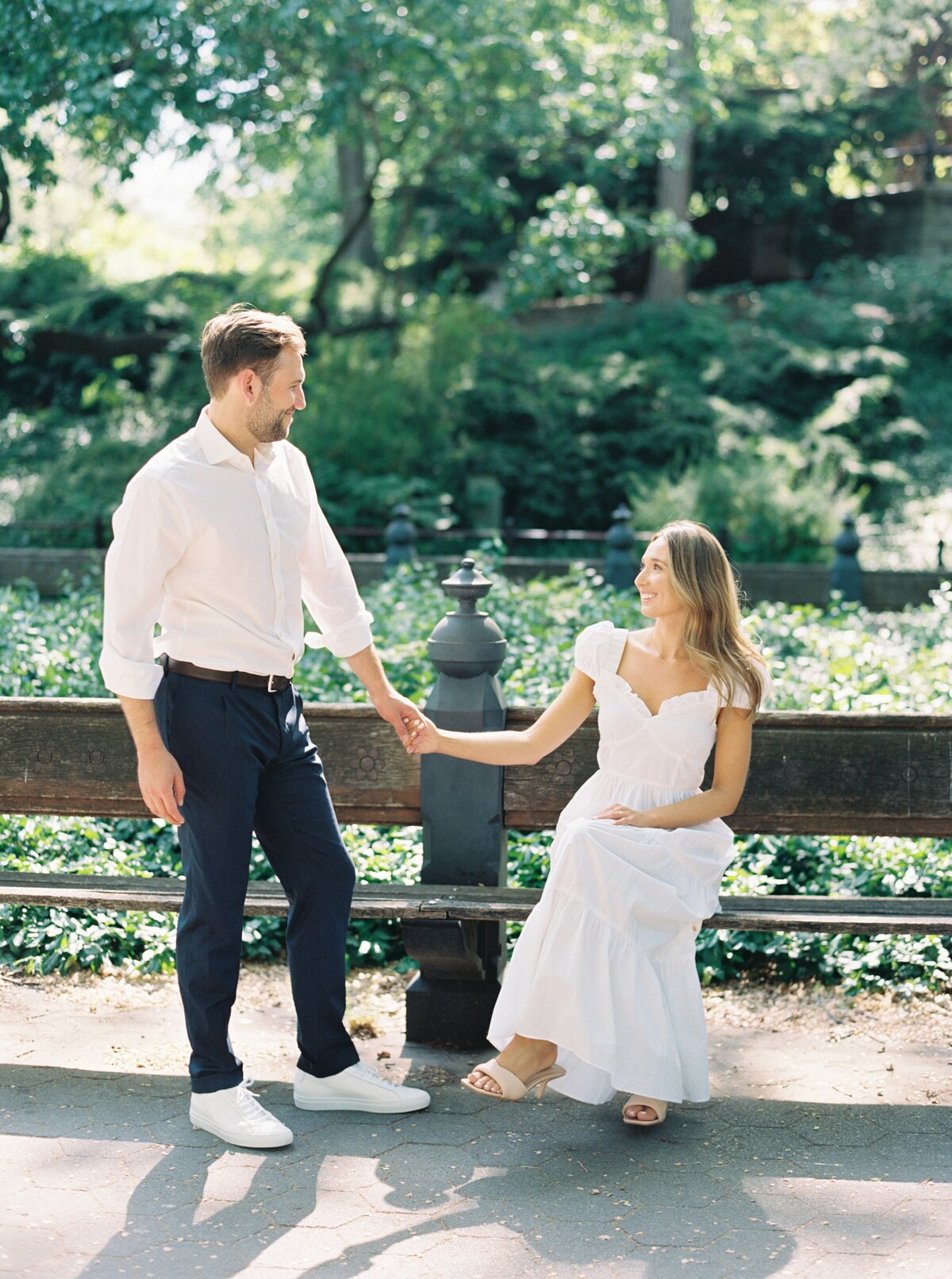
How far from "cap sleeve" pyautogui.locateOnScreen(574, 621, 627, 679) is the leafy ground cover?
138cm

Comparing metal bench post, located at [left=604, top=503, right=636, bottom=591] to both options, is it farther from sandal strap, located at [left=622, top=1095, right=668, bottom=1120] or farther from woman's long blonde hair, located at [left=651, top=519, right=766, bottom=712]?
sandal strap, located at [left=622, top=1095, right=668, bottom=1120]

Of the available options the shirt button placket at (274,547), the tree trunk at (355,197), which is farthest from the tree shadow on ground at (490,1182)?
the tree trunk at (355,197)

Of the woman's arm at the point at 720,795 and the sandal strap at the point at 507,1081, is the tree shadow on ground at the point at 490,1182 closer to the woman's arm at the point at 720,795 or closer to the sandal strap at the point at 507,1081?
the sandal strap at the point at 507,1081

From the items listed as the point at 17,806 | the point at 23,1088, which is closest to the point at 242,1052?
the point at 23,1088

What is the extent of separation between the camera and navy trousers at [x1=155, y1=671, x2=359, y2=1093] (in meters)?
3.42

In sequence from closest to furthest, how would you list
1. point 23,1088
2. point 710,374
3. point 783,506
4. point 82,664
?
point 23,1088 → point 82,664 → point 783,506 → point 710,374

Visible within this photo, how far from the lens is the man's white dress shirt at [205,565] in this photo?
3301mm

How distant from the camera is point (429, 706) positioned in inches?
169

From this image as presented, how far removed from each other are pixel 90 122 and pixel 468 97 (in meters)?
4.10

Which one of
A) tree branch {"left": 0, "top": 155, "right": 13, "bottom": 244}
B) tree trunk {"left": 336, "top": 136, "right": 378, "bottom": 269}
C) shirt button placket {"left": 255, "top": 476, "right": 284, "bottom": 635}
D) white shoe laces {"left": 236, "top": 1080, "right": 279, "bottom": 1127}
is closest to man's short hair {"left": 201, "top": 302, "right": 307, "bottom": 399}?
shirt button placket {"left": 255, "top": 476, "right": 284, "bottom": 635}

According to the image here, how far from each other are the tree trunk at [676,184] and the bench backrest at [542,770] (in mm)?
16800

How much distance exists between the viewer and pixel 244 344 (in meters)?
3.38

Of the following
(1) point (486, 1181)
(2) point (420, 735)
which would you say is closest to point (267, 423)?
(2) point (420, 735)

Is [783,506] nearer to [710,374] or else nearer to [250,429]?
[710,374]
